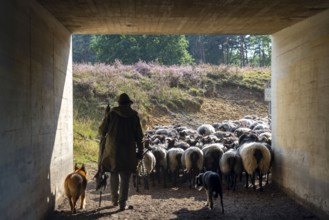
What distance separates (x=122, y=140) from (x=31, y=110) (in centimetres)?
227

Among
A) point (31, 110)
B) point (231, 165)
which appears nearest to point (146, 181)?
point (231, 165)

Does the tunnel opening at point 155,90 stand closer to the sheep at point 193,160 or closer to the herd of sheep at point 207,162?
the herd of sheep at point 207,162

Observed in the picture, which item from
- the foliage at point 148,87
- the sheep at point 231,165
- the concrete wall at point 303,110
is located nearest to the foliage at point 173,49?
the foliage at point 148,87

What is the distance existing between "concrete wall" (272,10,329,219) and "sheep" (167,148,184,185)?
2.61 metres

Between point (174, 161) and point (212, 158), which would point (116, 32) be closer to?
point (174, 161)

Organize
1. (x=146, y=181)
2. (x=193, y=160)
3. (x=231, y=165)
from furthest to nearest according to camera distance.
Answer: (x=146, y=181)
(x=193, y=160)
(x=231, y=165)

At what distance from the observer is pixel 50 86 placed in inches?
321

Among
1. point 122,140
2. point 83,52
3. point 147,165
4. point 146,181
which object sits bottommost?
point 146,181

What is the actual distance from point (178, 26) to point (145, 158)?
3.66 metres

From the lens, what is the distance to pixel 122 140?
8.45 meters

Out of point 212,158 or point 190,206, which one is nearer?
point 190,206

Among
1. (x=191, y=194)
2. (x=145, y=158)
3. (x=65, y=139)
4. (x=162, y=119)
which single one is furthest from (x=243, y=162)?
(x=162, y=119)

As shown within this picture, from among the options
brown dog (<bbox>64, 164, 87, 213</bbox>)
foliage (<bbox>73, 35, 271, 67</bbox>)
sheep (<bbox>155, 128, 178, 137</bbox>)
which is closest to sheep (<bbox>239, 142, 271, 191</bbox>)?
brown dog (<bbox>64, 164, 87, 213</bbox>)

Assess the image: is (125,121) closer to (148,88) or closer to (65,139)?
(65,139)
